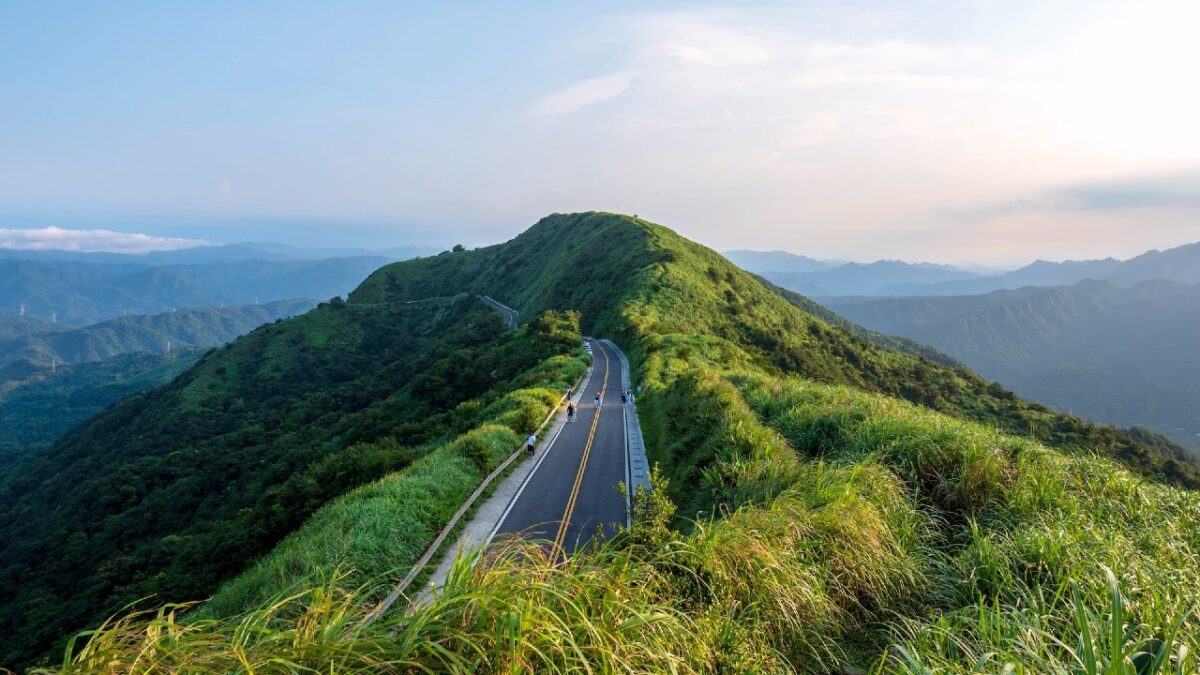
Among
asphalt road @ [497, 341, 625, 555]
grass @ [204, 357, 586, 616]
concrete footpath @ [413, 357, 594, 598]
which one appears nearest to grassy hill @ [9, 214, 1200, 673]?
grass @ [204, 357, 586, 616]

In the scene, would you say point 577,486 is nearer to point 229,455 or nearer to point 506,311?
point 229,455

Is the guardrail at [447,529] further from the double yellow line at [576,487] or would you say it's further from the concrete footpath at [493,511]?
the double yellow line at [576,487]

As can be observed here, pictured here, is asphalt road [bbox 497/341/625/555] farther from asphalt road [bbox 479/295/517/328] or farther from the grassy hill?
asphalt road [bbox 479/295/517/328]

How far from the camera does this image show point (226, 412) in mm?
72500

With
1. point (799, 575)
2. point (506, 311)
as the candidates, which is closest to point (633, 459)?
point (799, 575)

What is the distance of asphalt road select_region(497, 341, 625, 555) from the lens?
1698 centimetres

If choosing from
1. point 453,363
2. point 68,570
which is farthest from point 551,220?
point 68,570

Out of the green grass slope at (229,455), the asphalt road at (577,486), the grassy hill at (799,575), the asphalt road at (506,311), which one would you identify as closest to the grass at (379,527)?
the grassy hill at (799,575)

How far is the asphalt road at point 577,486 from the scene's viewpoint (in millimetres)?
16984

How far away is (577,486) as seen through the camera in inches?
827

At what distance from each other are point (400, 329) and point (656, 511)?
104 meters

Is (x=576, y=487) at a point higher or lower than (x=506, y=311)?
lower

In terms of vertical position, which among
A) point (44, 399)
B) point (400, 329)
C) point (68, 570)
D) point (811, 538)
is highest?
point (811, 538)

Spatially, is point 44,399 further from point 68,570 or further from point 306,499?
point 306,499
